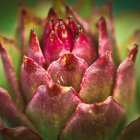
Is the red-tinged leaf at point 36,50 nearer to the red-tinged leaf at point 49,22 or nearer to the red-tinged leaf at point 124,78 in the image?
the red-tinged leaf at point 49,22

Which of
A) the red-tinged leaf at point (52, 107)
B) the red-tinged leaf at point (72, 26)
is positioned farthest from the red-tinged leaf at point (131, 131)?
the red-tinged leaf at point (72, 26)

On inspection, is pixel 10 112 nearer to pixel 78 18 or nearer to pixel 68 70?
pixel 68 70

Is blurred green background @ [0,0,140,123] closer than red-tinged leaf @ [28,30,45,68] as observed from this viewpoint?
No

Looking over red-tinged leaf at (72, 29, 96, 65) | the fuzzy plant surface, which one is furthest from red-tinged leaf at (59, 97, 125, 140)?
red-tinged leaf at (72, 29, 96, 65)

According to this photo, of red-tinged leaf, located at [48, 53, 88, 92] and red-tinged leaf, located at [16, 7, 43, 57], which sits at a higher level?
red-tinged leaf, located at [16, 7, 43, 57]

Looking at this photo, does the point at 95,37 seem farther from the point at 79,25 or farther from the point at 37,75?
the point at 37,75

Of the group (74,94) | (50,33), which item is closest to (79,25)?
(50,33)

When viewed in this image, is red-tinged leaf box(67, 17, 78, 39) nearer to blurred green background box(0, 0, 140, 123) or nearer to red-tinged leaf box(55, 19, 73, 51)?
red-tinged leaf box(55, 19, 73, 51)
